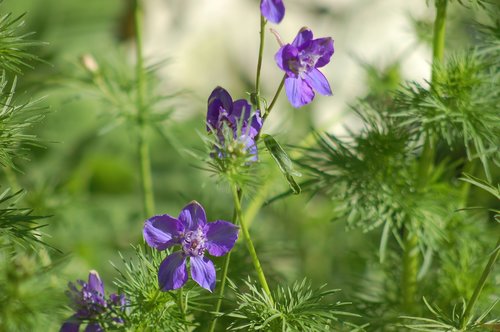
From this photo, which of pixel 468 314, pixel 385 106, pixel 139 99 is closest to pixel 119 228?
pixel 139 99

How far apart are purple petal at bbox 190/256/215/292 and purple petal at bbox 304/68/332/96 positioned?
223 mm

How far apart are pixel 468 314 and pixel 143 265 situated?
1.20 ft

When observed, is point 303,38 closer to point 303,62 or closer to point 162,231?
point 303,62

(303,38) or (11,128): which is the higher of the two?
(303,38)

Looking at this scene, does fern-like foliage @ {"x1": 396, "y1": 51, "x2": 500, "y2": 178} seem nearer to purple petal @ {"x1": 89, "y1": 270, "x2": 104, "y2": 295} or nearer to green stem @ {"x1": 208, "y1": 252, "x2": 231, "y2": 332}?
green stem @ {"x1": 208, "y1": 252, "x2": 231, "y2": 332}

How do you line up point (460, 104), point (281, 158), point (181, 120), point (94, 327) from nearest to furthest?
point (281, 158)
point (94, 327)
point (460, 104)
point (181, 120)

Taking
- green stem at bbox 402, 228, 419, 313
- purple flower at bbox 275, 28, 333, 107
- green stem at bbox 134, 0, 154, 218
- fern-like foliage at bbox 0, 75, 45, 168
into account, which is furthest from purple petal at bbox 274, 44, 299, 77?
green stem at bbox 134, 0, 154, 218

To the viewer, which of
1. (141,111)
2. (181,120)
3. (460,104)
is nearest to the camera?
(460,104)

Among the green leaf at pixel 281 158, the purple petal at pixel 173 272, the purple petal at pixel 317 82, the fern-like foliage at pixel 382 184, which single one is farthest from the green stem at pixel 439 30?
the purple petal at pixel 173 272

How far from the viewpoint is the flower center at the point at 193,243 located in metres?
0.83

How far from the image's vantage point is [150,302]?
2.86 ft

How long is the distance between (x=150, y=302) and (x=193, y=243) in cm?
10

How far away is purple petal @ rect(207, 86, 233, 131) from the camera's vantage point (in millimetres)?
843

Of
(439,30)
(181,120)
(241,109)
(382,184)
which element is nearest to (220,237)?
(241,109)
